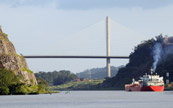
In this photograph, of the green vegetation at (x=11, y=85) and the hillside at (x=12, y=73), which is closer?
the green vegetation at (x=11, y=85)

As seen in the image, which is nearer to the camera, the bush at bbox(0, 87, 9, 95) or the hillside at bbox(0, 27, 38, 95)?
the bush at bbox(0, 87, 9, 95)

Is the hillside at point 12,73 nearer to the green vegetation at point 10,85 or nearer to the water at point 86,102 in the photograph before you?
the green vegetation at point 10,85

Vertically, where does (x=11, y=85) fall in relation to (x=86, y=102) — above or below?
above

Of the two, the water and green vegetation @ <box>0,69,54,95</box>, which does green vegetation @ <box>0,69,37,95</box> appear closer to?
green vegetation @ <box>0,69,54,95</box>

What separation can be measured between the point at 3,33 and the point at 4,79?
1467 inches

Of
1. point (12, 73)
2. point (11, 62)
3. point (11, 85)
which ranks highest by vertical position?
point (11, 62)

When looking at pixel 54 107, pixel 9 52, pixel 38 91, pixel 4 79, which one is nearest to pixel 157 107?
pixel 54 107

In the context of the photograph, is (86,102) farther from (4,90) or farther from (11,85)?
(4,90)

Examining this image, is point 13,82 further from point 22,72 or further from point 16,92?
point 22,72

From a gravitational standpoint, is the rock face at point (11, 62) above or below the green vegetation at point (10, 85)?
above

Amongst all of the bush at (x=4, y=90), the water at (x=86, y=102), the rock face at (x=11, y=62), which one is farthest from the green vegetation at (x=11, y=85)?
the water at (x=86, y=102)

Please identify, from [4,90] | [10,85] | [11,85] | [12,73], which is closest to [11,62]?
[12,73]

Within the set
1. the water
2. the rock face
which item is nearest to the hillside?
the rock face

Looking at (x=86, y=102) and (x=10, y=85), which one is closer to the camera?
(x=86, y=102)
